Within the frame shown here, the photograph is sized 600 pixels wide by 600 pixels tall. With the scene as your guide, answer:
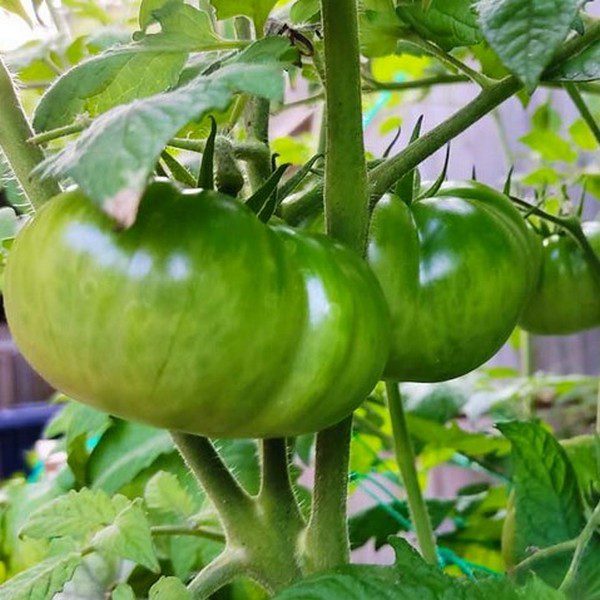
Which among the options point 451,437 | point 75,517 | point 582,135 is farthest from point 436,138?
point 582,135

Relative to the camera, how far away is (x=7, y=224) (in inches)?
18.8

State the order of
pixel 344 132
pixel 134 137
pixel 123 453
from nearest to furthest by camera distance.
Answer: pixel 134 137
pixel 344 132
pixel 123 453

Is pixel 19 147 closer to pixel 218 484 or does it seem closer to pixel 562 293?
pixel 218 484

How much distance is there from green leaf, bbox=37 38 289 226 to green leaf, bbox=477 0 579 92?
3.3 inches

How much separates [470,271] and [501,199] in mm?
71

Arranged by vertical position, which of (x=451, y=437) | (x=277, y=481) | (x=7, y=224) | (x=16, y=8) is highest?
(x=16, y=8)

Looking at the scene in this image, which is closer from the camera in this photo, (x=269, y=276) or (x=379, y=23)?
(x=269, y=276)

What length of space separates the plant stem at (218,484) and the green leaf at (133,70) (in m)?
0.17

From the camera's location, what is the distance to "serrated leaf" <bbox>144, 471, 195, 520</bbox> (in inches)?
23.6

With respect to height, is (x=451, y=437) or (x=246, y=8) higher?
(x=246, y=8)

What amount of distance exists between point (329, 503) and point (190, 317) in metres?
0.16

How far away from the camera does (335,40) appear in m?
0.35

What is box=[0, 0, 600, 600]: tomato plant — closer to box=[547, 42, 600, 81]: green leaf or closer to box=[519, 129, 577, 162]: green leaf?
box=[547, 42, 600, 81]: green leaf

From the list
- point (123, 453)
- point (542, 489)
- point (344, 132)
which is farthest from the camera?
point (123, 453)
